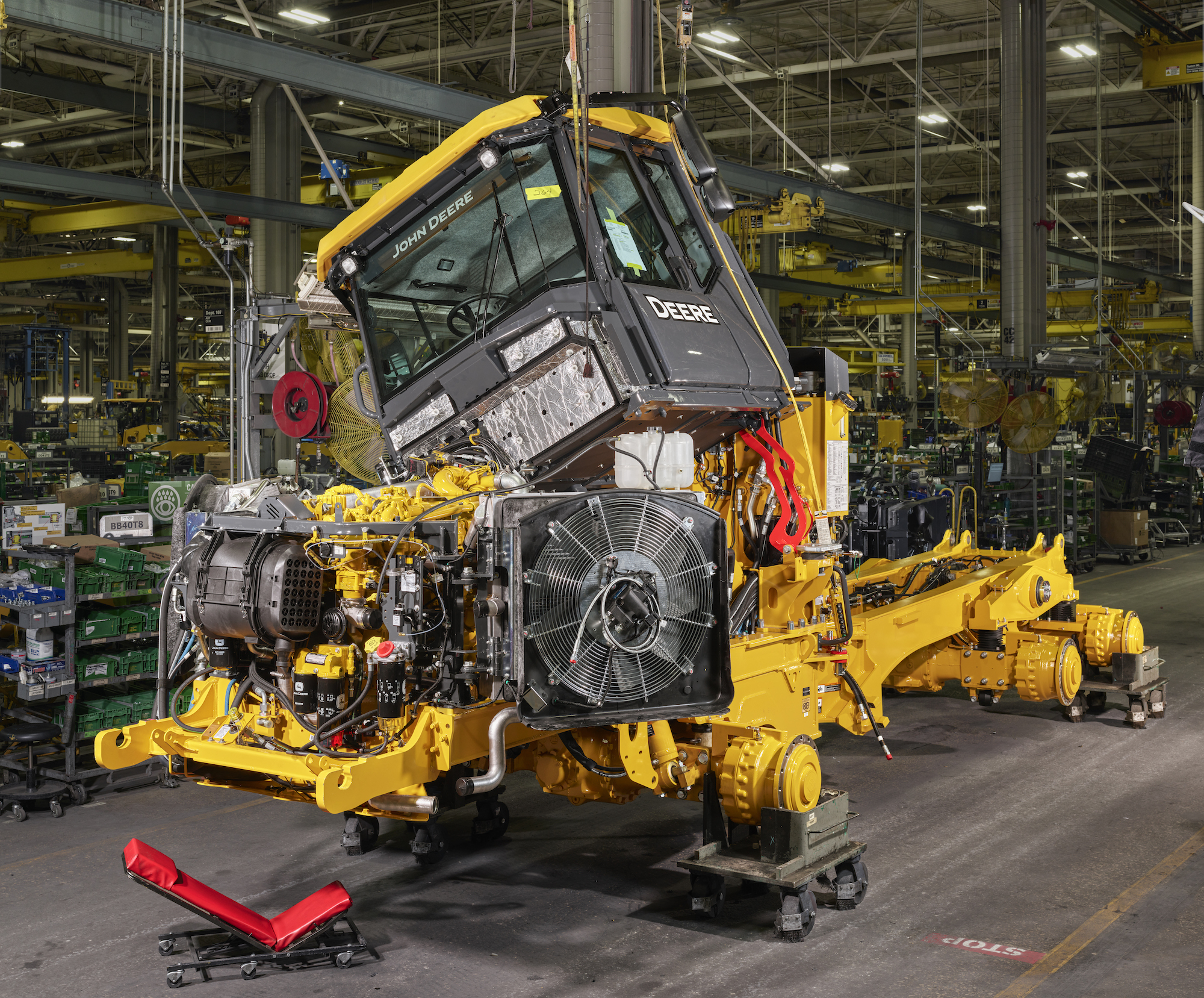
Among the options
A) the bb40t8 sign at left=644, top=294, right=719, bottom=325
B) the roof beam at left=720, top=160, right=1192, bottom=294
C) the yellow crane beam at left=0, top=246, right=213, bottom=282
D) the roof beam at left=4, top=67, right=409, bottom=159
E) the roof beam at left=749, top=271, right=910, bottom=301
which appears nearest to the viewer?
the bb40t8 sign at left=644, top=294, right=719, bottom=325

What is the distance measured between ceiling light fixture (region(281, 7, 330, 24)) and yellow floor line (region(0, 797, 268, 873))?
1296 centimetres

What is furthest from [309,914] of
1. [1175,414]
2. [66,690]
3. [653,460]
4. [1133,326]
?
[1133,326]

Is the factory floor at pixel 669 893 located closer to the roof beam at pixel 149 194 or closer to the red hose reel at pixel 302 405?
the red hose reel at pixel 302 405

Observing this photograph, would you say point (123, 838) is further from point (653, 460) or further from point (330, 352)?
point (653, 460)

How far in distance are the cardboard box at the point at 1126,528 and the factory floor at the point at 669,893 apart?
10698mm

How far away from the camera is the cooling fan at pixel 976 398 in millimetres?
15352

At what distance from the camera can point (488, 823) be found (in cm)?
617

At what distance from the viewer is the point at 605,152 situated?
5.35 meters

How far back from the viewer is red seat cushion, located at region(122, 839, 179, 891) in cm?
453

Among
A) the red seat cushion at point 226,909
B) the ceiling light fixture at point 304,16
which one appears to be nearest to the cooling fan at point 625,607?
the red seat cushion at point 226,909

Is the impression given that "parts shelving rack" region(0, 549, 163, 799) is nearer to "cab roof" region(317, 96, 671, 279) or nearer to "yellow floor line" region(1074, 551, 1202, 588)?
"cab roof" region(317, 96, 671, 279)

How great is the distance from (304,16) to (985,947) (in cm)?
1570

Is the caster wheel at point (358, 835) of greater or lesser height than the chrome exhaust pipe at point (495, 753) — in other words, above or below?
below

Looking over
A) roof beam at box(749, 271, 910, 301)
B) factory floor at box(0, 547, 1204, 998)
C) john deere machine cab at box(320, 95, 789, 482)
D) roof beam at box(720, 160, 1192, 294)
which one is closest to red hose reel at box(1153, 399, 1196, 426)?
roof beam at box(720, 160, 1192, 294)
